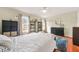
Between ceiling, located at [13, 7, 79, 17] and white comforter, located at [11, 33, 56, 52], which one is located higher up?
ceiling, located at [13, 7, 79, 17]

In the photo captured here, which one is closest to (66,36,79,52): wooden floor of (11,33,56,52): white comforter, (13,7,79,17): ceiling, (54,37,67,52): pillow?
(54,37,67,52): pillow

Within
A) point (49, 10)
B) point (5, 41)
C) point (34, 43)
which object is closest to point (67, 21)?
point (49, 10)

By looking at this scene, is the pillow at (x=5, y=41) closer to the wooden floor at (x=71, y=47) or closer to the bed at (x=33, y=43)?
the bed at (x=33, y=43)

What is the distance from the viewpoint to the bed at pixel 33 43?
38.3 inches

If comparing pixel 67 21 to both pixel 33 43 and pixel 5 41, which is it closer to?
pixel 33 43

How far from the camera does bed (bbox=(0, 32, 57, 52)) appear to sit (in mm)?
973

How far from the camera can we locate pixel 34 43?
1.05 metres

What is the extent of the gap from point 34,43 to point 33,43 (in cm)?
1

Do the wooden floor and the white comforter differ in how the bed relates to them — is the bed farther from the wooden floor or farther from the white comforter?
the wooden floor

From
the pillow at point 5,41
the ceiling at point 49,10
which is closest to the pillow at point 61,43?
the ceiling at point 49,10

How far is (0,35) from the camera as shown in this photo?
3.10ft

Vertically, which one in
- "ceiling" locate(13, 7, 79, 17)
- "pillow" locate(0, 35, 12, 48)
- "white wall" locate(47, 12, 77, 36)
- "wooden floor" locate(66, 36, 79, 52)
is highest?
"ceiling" locate(13, 7, 79, 17)
